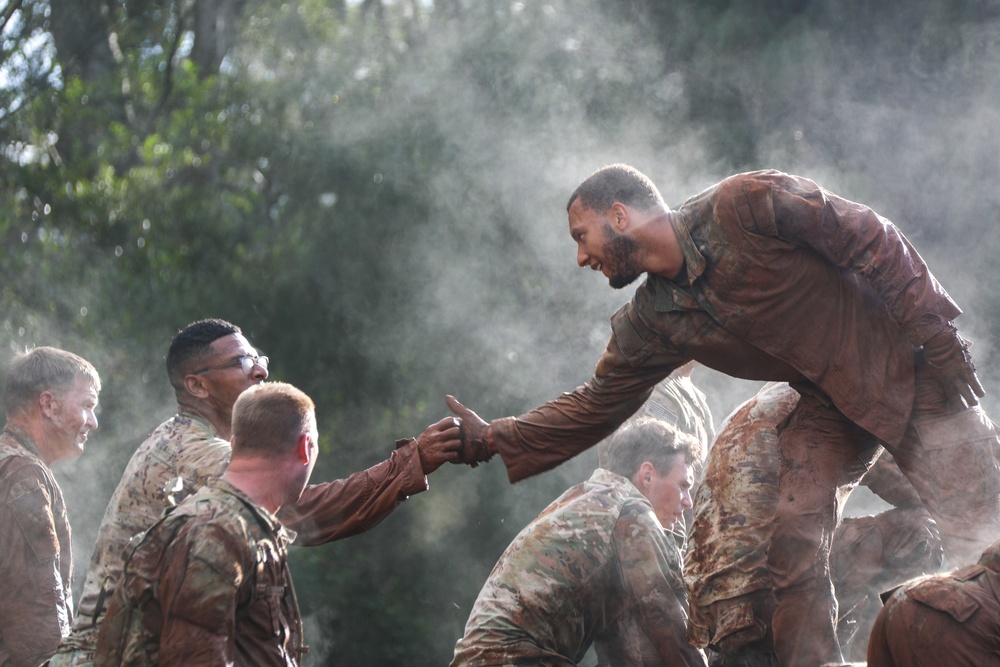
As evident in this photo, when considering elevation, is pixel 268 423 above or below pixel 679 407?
above

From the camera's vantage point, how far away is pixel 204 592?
3119 mm

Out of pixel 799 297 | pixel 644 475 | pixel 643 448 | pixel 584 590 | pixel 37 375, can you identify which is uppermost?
pixel 799 297

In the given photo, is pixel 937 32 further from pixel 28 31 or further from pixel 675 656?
pixel 28 31

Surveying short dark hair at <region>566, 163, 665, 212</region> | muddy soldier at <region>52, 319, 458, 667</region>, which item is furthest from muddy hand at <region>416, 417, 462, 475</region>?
short dark hair at <region>566, 163, 665, 212</region>

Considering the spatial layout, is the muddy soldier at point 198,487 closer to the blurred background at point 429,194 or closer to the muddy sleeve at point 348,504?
the muddy sleeve at point 348,504

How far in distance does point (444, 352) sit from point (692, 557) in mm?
5971

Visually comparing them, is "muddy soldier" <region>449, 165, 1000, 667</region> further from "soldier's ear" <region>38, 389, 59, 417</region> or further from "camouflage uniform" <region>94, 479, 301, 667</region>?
"soldier's ear" <region>38, 389, 59, 417</region>

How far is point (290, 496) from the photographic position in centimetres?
354

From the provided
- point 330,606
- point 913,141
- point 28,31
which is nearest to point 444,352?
point 330,606

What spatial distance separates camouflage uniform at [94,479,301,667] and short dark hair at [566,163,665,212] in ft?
5.52

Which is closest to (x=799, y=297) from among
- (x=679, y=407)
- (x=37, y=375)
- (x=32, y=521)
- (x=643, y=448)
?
(x=643, y=448)

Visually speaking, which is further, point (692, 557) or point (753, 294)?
point (692, 557)

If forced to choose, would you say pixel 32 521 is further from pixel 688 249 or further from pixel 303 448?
pixel 688 249

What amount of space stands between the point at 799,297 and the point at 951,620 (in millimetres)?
1342
